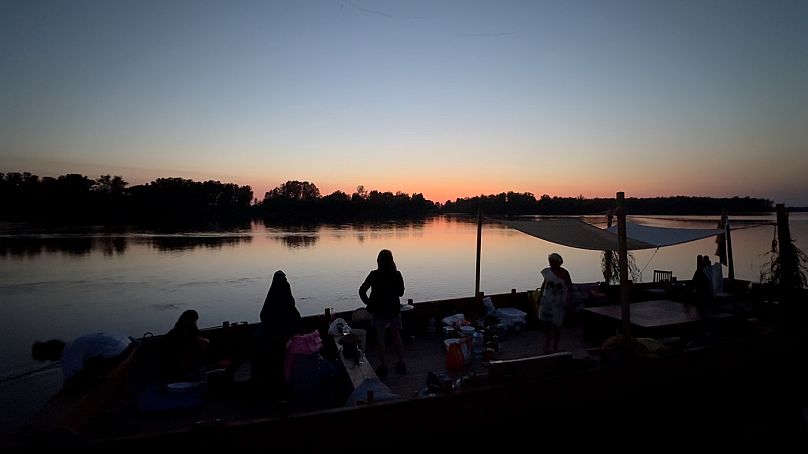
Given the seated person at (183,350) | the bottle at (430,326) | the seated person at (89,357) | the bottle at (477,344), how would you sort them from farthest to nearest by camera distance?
the bottle at (430,326)
the bottle at (477,344)
the seated person at (183,350)
the seated person at (89,357)

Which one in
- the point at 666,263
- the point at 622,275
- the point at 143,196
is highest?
the point at 143,196

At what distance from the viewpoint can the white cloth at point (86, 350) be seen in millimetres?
4312

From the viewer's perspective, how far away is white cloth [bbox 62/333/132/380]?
14.1 feet

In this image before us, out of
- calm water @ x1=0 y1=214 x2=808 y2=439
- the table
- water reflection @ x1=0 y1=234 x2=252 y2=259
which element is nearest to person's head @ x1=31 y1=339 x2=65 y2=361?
calm water @ x1=0 y1=214 x2=808 y2=439

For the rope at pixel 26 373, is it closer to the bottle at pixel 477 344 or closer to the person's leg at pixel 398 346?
the person's leg at pixel 398 346

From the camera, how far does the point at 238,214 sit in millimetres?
80250

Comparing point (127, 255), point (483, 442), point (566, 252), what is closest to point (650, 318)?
point (483, 442)

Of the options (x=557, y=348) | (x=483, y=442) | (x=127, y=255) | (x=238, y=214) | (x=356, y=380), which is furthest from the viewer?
(x=238, y=214)

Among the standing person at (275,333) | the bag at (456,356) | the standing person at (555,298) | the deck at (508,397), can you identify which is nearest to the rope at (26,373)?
the deck at (508,397)

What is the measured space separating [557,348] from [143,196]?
74520 mm

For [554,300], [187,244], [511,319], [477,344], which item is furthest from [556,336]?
[187,244]

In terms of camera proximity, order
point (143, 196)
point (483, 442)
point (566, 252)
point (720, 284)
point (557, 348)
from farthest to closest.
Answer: point (143, 196) → point (566, 252) → point (720, 284) → point (557, 348) → point (483, 442)

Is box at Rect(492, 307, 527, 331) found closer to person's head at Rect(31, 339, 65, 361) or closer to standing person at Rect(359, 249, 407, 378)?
standing person at Rect(359, 249, 407, 378)

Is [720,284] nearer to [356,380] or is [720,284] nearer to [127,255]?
[356,380]
